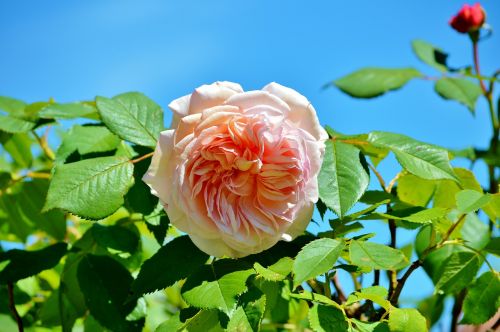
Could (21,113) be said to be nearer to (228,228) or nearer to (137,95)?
(137,95)

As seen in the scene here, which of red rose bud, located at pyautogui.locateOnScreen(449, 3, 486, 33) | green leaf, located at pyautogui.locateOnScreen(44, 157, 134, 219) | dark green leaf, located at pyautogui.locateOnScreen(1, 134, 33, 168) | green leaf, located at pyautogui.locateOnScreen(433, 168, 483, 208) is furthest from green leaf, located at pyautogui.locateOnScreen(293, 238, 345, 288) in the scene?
red rose bud, located at pyautogui.locateOnScreen(449, 3, 486, 33)

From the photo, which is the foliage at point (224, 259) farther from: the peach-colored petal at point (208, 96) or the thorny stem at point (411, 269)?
the peach-colored petal at point (208, 96)

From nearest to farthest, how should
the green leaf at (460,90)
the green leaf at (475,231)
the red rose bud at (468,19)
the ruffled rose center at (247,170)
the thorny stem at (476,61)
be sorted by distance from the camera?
1. the ruffled rose center at (247,170)
2. the green leaf at (475,231)
3. the green leaf at (460,90)
4. the thorny stem at (476,61)
5. the red rose bud at (468,19)

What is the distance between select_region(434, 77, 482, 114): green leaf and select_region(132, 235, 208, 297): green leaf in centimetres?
121

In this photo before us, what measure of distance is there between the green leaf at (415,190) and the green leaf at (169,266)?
48 cm

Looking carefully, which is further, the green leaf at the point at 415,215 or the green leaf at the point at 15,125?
the green leaf at the point at 15,125

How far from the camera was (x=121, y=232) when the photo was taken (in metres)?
1.29

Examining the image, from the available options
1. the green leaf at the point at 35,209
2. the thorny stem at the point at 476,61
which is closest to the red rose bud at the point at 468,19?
the thorny stem at the point at 476,61

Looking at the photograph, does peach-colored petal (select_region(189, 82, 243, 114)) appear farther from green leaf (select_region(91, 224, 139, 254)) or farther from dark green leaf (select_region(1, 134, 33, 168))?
dark green leaf (select_region(1, 134, 33, 168))

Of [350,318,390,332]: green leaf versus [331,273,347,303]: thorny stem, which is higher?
[350,318,390,332]: green leaf

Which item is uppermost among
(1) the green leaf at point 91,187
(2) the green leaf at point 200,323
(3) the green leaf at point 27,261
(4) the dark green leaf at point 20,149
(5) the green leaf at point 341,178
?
(5) the green leaf at point 341,178

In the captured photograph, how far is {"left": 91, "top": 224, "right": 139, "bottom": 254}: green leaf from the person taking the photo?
1261 millimetres

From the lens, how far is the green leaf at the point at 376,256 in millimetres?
887

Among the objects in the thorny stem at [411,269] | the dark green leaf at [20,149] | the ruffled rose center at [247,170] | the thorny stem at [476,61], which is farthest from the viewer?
the thorny stem at [476,61]
